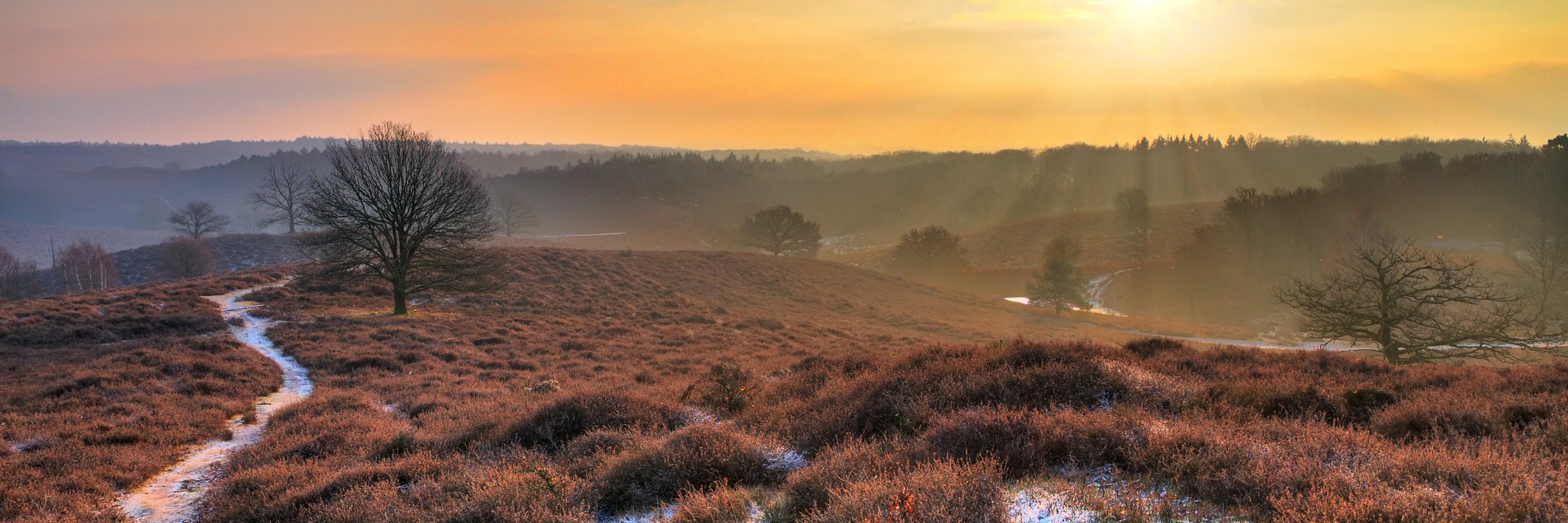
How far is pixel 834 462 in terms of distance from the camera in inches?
234

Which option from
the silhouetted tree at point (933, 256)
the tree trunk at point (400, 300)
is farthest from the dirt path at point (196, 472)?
the silhouetted tree at point (933, 256)

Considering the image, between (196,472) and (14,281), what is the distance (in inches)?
3338

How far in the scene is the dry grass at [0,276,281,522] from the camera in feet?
25.3

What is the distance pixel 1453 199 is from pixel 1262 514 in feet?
321

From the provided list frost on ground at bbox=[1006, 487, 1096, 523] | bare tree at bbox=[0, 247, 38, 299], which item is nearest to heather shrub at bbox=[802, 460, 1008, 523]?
frost on ground at bbox=[1006, 487, 1096, 523]

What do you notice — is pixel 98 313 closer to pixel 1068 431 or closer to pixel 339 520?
pixel 339 520

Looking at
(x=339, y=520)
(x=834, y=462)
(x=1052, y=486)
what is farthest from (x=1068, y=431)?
(x=339, y=520)

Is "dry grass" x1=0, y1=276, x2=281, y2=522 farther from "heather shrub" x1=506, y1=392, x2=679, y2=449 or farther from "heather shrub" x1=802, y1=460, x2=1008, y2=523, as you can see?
"heather shrub" x1=802, y1=460, x2=1008, y2=523

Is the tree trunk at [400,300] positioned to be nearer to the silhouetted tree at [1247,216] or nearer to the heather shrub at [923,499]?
the heather shrub at [923,499]

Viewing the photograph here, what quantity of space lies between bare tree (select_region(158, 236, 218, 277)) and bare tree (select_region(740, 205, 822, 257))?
173 feet

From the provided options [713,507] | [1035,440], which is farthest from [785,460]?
[1035,440]

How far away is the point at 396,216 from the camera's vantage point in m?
27.7

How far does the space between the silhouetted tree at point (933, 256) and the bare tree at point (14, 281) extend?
8214cm

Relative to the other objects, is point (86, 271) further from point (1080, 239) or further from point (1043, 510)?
point (1080, 239)
